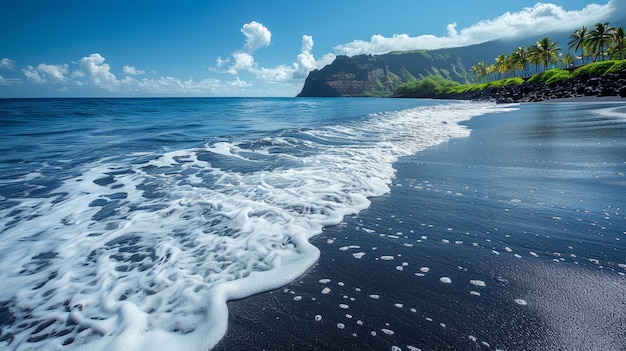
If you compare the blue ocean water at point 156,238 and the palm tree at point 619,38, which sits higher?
the palm tree at point 619,38

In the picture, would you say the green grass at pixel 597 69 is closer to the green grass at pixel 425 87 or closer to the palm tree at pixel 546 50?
the palm tree at pixel 546 50

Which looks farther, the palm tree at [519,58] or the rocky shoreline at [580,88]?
the palm tree at [519,58]

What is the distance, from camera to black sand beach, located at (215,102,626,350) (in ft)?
6.61

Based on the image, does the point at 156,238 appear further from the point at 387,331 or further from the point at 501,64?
the point at 501,64

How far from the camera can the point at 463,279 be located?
261cm

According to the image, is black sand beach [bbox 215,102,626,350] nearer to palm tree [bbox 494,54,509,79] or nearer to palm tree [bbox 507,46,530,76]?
palm tree [bbox 507,46,530,76]

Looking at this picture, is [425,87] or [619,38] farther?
[425,87]

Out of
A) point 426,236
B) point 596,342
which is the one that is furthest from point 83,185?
point 596,342

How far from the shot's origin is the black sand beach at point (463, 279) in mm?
2014

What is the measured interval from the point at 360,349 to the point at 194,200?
4092 mm

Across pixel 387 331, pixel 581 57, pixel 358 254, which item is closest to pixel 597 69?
pixel 581 57

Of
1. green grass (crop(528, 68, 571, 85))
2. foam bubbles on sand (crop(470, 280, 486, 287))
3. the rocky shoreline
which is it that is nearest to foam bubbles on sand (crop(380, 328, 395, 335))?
foam bubbles on sand (crop(470, 280, 486, 287))

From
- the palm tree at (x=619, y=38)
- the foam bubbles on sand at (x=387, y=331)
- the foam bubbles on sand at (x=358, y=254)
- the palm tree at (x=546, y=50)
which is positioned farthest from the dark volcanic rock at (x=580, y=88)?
the foam bubbles on sand at (x=387, y=331)

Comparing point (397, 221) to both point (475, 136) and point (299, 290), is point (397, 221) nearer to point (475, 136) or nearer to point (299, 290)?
point (299, 290)
